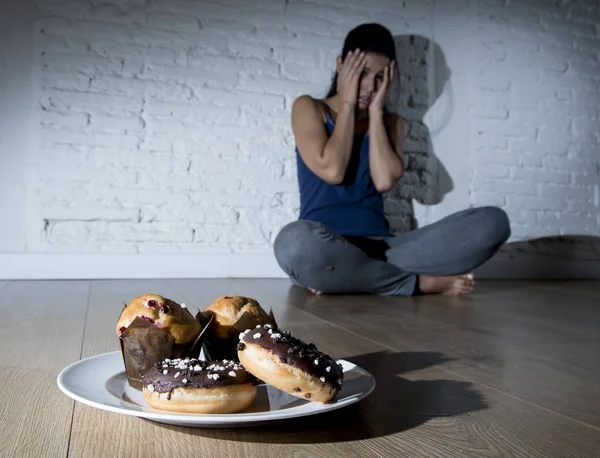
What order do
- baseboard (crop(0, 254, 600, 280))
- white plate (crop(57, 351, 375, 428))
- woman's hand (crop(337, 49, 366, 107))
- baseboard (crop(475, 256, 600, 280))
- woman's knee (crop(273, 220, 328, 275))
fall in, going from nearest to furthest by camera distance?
white plate (crop(57, 351, 375, 428)) < woman's knee (crop(273, 220, 328, 275)) < woman's hand (crop(337, 49, 366, 107)) < baseboard (crop(0, 254, 600, 280)) < baseboard (crop(475, 256, 600, 280))

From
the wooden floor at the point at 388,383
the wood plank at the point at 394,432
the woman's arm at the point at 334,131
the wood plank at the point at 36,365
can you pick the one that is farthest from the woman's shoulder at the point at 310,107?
the wood plank at the point at 394,432

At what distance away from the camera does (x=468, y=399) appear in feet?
3.03

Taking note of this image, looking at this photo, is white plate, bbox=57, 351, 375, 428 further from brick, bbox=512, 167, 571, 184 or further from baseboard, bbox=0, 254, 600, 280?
brick, bbox=512, 167, 571, 184

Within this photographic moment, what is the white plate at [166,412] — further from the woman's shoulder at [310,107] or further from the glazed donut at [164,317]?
the woman's shoulder at [310,107]

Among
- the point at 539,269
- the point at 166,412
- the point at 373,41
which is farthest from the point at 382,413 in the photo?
the point at 539,269

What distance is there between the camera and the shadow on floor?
0.72 metres

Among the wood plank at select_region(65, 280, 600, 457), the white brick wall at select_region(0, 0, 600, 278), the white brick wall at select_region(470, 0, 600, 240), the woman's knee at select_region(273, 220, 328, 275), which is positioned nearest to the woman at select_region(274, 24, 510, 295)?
the woman's knee at select_region(273, 220, 328, 275)

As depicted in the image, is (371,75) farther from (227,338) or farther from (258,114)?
(227,338)

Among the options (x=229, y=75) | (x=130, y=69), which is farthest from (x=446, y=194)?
(x=130, y=69)

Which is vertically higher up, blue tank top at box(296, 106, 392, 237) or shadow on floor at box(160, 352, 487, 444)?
blue tank top at box(296, 106, 392, 237)

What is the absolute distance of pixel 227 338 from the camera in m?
0.85

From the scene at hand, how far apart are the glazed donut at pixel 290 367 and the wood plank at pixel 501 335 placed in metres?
0.37

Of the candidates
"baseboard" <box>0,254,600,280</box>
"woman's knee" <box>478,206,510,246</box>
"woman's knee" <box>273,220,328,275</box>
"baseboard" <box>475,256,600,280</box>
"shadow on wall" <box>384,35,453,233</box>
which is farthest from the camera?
"baseboard" <box>475,256,600,280</box>

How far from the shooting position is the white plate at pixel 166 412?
648 mm
